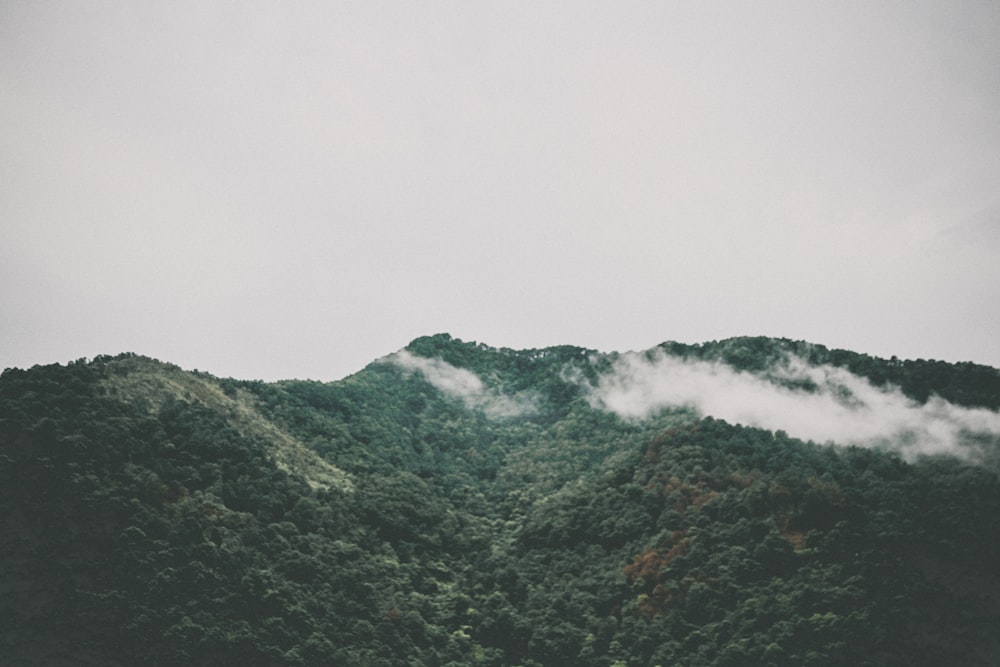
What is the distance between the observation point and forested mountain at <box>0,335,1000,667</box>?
38.3 metres

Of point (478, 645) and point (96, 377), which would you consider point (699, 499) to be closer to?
point (478, 645)

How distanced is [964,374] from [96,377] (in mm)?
77185

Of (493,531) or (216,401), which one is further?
(493,531)

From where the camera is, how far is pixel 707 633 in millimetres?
42375

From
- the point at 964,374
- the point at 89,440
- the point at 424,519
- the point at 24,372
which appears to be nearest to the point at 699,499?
the point at 424,519

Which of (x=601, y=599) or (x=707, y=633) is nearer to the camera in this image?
(x=707, y=633)

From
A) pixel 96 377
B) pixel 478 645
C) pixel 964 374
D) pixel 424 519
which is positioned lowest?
pixel 478 645

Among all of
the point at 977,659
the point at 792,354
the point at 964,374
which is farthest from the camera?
the point at 792,354

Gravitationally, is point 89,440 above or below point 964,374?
below

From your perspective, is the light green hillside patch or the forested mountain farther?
the light green hillside patch

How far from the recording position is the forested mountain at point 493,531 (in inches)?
1508

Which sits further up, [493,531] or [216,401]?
[216,401]

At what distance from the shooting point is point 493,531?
64.2 m

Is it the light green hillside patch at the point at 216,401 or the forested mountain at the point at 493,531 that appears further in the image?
the light green hillside patch at the point at 216,401
